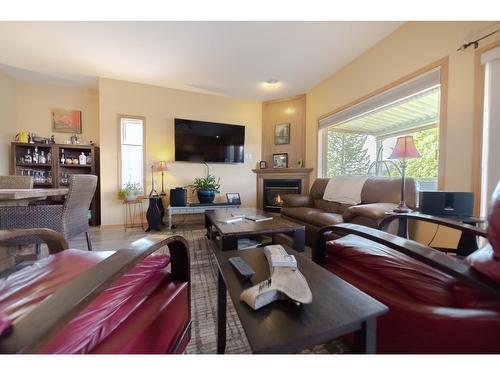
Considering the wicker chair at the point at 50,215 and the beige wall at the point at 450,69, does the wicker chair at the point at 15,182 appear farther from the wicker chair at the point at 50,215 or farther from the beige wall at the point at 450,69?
the beige wall at the point at 450,69

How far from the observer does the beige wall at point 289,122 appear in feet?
13.0

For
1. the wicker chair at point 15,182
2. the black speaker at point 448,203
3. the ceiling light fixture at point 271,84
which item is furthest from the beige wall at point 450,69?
the wicker chair at point 15,182

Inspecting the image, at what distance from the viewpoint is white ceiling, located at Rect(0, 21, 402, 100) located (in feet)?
7.13

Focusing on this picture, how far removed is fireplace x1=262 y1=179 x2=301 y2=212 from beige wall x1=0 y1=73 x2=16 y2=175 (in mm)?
4204

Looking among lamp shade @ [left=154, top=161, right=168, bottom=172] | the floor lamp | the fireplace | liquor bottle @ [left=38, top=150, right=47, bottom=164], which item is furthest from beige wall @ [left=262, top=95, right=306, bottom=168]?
liquor bottle @ [left=38, top=150, right=47, bottom=164]

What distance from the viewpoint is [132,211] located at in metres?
3.50

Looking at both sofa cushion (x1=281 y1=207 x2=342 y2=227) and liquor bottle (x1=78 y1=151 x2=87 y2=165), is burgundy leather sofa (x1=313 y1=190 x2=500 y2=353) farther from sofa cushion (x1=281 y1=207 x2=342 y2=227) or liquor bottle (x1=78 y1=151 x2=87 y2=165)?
liquor bottle (x1=78 y1=151 x2=87 y2=165)

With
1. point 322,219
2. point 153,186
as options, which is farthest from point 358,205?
point 153,186

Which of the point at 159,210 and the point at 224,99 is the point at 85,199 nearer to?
the point at 159,210

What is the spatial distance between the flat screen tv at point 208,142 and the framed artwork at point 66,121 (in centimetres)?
177

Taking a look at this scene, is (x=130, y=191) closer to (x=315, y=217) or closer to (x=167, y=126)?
(x=167, y=126)

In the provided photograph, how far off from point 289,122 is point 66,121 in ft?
13.3
